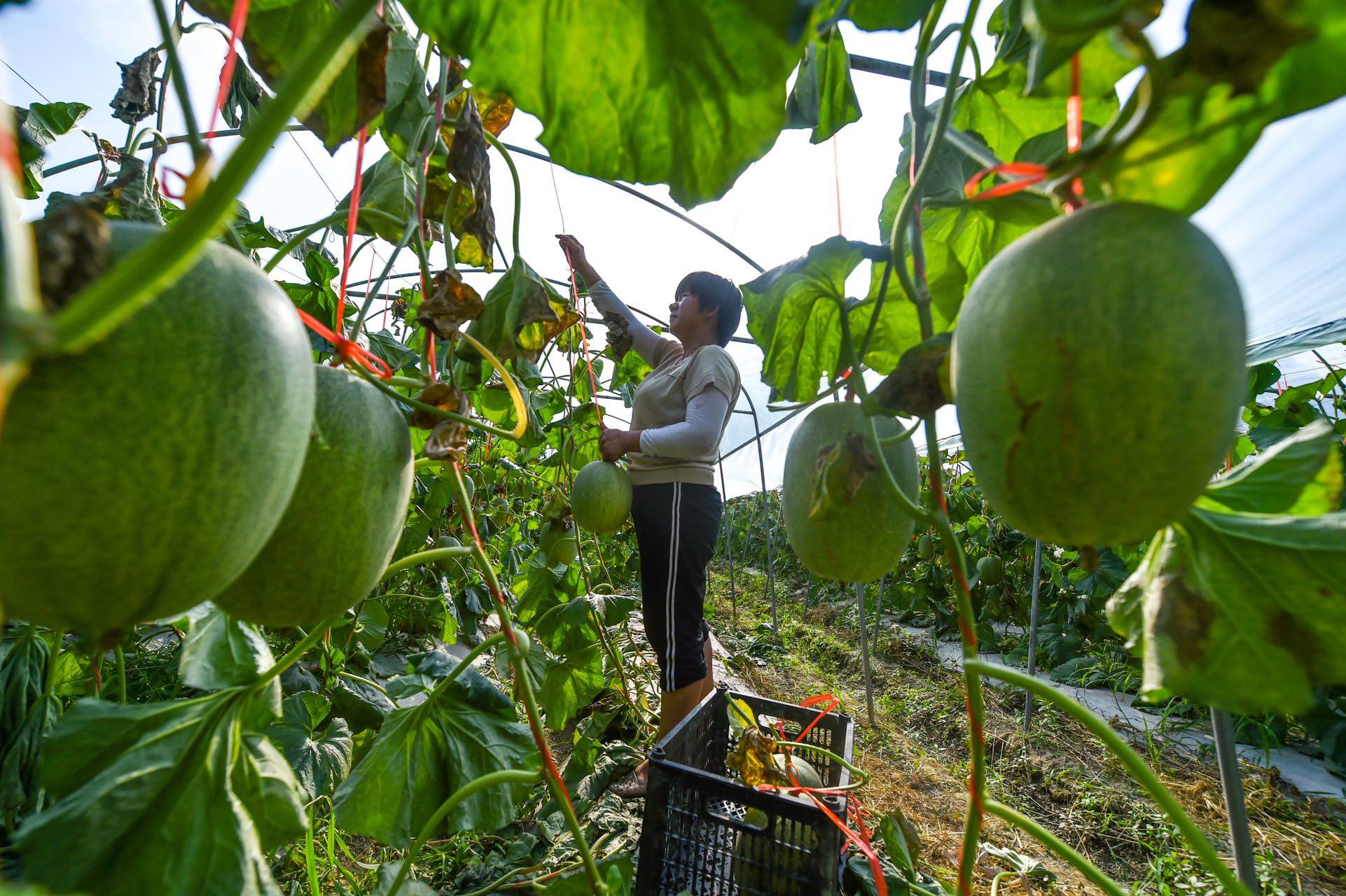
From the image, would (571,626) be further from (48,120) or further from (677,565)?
(48,120)

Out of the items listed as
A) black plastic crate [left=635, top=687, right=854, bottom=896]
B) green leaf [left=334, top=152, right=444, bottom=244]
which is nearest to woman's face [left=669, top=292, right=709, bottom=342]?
black plastic crate [left=635, top=687, right=854, bottom=896]

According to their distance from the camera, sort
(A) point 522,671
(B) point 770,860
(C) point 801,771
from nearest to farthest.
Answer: (A) point 522,671, (B) point 770,860, (C) point 801,771

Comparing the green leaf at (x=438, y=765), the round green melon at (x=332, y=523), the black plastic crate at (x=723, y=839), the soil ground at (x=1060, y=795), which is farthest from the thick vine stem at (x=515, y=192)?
the soil ground at (x=1060, y=795)

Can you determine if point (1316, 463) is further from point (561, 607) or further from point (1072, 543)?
point (561, 607)

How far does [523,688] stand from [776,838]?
4.82ft

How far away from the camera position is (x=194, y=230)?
34 centimetres

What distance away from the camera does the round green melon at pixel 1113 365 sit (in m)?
0.56

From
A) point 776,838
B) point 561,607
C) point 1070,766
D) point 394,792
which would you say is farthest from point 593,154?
point 1070,766

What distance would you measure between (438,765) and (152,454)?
93 centimetres

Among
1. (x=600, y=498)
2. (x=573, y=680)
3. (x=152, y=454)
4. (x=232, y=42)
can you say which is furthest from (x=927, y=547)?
(x=152, y=454)

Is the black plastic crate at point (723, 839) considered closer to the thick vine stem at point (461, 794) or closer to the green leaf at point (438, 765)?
the green leaf at point (438, 765)

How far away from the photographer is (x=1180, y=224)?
1.89 ft

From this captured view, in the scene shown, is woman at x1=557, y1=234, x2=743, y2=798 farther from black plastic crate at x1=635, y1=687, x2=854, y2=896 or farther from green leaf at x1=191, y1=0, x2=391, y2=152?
green leaf at x1=191, y1=0, x2=391, y2=152

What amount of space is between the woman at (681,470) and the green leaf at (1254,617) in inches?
91.2
